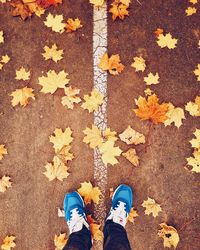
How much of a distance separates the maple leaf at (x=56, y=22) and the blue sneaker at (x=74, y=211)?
1.90 metres

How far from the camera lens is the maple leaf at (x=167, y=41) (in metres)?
4.04

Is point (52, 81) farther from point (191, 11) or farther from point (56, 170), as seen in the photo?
point (191, 11)

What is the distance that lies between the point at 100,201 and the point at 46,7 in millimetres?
2332

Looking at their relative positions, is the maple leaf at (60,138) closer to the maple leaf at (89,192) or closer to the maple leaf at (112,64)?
the maple leaf at (89,192)

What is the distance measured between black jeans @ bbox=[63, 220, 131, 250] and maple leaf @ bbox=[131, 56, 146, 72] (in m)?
1.73

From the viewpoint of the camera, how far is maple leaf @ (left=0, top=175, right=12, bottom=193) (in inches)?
159

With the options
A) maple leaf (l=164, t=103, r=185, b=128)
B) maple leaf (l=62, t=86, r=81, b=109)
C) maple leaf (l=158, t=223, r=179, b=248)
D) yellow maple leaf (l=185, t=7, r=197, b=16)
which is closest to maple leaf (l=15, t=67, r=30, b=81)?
maple leaf (l=62, t=86, r=81, b=109)

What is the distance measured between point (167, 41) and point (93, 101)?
1090 mm

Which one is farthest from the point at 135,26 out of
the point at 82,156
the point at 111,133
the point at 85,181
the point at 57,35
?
the point at 85,181

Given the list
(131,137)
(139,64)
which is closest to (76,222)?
(131,137)

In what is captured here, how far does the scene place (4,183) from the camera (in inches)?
159

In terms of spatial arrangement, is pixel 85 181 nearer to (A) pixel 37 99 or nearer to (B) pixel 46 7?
(A) pixel 37 99

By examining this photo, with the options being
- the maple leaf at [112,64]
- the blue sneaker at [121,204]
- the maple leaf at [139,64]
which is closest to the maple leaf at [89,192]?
the blue sneaker at [121,204]

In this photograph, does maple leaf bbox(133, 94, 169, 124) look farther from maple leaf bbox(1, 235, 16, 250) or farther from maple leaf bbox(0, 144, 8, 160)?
maple leaf bbox(1, 235, 16, 250)
